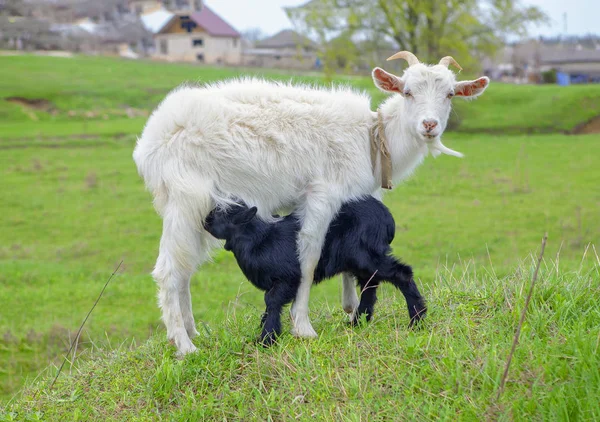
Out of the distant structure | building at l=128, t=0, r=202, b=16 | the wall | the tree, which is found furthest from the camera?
building at l=128, t=0, r=202, b=16

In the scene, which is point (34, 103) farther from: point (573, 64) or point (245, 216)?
point (573, 64)

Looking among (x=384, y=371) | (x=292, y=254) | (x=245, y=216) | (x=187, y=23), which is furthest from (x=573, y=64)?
(x=384, y=371)

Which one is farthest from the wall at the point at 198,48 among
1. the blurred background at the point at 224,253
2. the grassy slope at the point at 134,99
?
the grassy slope at the point at 134,99

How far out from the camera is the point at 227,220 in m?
5.35

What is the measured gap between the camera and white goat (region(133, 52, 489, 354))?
5.40m

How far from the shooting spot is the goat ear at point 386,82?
574cm

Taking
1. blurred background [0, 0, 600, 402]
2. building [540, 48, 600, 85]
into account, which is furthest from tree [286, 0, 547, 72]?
building [540, 48, 600, 85]

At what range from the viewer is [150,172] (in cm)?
556

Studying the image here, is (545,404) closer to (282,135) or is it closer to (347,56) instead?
(282,135)

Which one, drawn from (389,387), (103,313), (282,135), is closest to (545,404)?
(389,387)

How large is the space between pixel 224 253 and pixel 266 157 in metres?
10.4

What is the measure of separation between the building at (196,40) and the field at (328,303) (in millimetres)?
40977

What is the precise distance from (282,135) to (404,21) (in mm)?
27589

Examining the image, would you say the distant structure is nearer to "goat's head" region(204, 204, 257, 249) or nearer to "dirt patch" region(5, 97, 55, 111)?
"dirt patch" region(5, 97, 55, 111)
